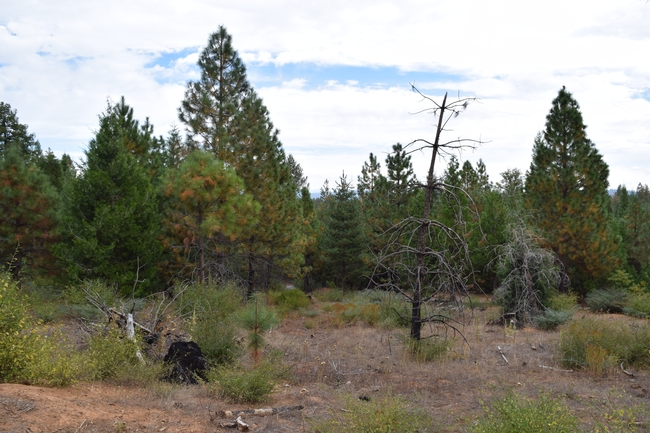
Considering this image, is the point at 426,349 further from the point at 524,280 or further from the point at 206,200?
the point at 206,200

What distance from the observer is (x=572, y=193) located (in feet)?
66.1

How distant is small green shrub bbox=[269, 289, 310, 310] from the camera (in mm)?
19234

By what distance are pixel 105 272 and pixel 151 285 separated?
2224 mm

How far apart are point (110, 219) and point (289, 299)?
26.7ft

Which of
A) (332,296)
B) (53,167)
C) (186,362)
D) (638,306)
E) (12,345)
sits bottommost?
(332,296)

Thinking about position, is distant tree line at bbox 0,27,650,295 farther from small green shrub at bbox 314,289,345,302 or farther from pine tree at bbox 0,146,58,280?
small green shrub at bbox 314,289,345,302

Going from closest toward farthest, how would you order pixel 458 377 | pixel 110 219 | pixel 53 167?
pixel 458 377
pixel 110 219
pixel 53 167

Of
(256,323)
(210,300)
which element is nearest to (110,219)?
(210,300)

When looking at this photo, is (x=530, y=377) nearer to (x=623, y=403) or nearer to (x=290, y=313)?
(x=623, y=403)

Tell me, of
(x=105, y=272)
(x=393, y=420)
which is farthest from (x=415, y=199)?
(x=393, y=420)

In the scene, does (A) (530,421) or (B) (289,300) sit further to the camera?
(B) (289,300)

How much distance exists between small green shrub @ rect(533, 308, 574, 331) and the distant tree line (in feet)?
6.56

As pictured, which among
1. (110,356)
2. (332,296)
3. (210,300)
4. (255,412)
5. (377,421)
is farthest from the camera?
(332,296)

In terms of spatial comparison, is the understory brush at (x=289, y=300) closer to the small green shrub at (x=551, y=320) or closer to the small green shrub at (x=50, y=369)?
the small green shrub at (x=551, y=320)
